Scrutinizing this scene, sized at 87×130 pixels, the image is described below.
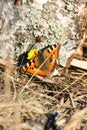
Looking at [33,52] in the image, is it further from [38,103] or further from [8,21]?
[38,103]

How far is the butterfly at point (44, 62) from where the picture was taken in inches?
129

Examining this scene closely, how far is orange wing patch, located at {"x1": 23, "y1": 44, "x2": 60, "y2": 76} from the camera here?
3.29 metres

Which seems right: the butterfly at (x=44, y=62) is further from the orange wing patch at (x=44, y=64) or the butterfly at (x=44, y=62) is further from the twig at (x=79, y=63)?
the twig at (x=79, y=63)

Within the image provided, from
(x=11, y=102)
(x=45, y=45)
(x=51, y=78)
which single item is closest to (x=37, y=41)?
(x=45, y=45)

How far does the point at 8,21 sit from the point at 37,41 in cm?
29

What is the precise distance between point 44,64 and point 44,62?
7 centimetres

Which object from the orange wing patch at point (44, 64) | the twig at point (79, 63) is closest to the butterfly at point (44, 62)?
the orange wing patch at point (44, 64)

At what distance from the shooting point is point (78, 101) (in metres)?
3.03

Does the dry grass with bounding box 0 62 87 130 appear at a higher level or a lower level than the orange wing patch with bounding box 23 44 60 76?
lower

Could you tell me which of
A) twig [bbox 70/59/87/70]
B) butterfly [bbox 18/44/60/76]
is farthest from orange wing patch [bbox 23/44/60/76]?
twig [bbox 70/59/87/70]

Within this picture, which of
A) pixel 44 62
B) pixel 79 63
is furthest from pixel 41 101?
pixel 79 63

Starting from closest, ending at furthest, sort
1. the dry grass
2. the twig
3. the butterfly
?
the dry grass
the butterfly
the twig

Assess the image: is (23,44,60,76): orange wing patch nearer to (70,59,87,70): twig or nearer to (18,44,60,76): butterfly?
(18,44,60,76): butterfly

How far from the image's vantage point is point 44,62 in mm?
3236
